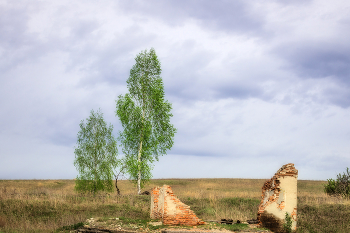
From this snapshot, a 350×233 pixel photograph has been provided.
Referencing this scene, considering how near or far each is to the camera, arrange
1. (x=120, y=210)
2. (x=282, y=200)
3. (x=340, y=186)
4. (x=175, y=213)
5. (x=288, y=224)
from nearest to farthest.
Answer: (x=288, y=224)
(x=282, y=200)
(x=175, y=213)
(x=120, y=210)
(x=340, y=186)

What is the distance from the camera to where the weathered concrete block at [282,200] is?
14.2 m

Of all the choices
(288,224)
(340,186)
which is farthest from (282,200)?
(340,186)

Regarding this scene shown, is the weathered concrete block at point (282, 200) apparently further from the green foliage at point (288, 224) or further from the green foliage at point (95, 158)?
the green foliage at point (95, 158)

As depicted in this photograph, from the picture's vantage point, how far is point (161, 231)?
13.5 m

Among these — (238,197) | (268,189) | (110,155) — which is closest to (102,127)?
(110,155)

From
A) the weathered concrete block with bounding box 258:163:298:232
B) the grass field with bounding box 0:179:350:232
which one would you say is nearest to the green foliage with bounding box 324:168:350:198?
the grass field with bounding box 0:179:350:232

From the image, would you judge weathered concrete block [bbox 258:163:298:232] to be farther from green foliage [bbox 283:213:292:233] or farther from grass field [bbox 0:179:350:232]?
grass field [bbox 0:179:350:232]

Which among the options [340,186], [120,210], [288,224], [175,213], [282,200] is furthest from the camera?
[340,186]

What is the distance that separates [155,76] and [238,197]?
43.5 ft

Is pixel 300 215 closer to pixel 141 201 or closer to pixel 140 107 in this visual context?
pixel 141 201

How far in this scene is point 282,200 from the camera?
14219mm

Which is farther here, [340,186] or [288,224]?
[340,186]

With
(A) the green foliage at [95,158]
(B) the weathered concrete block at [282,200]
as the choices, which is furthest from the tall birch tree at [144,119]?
(B) the weathered concrete block at [282,200]

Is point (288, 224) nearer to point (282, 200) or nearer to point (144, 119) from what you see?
point (282, 200)
